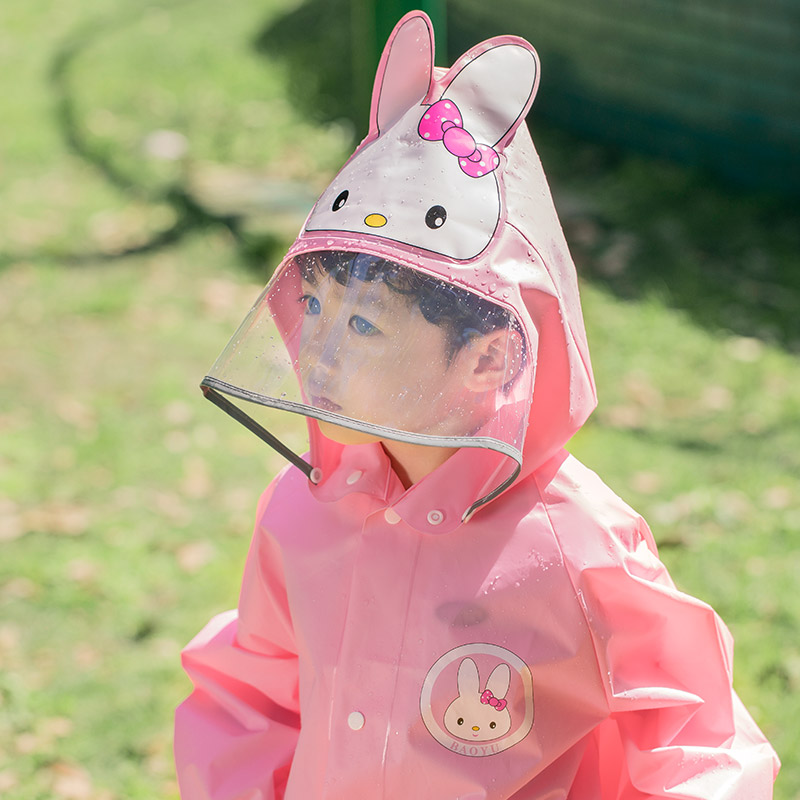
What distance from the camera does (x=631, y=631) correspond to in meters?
1.78

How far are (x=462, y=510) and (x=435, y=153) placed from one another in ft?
1.91

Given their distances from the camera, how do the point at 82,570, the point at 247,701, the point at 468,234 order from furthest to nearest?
the point at 82,570
the point at 247,701
the point at 468,234

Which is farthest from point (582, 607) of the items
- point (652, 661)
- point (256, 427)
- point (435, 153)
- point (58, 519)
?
point (58, 519)

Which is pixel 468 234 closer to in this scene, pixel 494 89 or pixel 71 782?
pixel 494 89

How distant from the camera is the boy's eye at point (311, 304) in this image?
1.77 m

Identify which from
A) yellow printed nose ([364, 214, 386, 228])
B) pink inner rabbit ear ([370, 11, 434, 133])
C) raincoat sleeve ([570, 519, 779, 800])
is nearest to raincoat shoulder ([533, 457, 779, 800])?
raincoat sleeve ([570, 519, 779, 800])

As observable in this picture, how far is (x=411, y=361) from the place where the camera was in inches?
66.6

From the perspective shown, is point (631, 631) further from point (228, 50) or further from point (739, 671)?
point (228, 50)

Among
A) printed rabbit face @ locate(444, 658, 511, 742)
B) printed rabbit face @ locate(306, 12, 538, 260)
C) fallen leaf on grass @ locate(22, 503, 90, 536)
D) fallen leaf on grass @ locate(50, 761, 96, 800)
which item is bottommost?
fallen leaf on grass @ locate(22, 503, 90, 536)

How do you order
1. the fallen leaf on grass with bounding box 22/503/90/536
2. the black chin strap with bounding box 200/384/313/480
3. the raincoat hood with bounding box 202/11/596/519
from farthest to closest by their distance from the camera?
1. the fallen leaf on grass with bounding box 22/503/90/536
2. the black chin strap with bounding box 200/384/313/480
3. the raincoat hood with bounding box 202/11/596/519

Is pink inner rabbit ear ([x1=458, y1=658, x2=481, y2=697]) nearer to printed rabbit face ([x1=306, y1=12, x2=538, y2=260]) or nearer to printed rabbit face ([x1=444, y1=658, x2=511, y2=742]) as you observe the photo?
printed rabbit face ([x1=444, y1=658, x2=511, y2=742])

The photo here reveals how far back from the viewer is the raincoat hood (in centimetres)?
166

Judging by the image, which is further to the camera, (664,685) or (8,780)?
(8,780)

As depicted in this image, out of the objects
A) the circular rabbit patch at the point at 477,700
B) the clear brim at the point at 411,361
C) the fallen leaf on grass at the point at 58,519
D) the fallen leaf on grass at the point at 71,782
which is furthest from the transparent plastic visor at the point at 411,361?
the fallen leaf on grass at the point at 58,519
